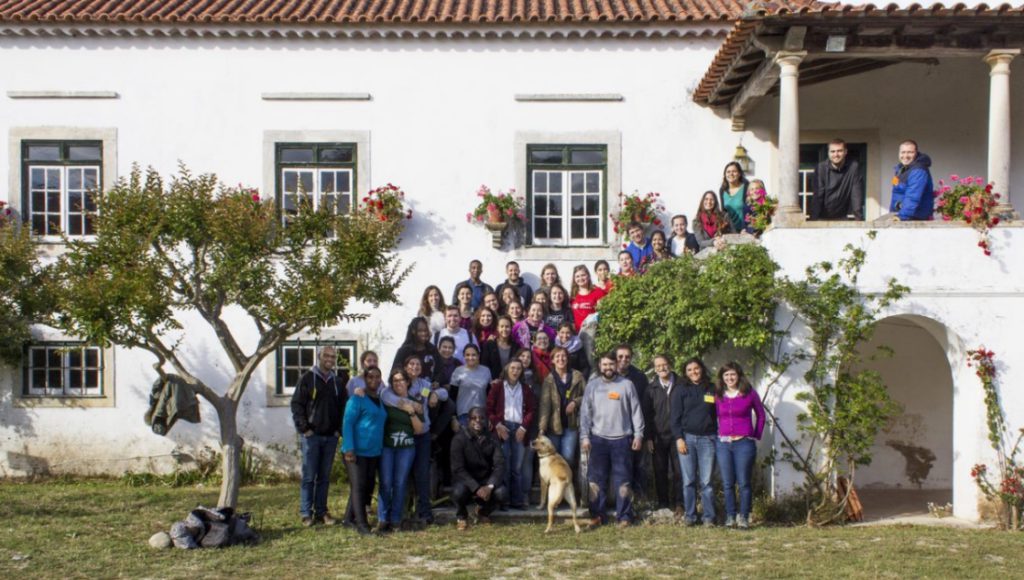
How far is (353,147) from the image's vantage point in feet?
46.3

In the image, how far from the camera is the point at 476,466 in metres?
10.6

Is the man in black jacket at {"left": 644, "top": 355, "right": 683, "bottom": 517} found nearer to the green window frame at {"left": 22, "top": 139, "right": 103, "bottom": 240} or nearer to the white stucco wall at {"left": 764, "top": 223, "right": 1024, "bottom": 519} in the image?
the white stucco wall at {"left": 764, "top": 223, "right": 1024, "bottom": 519}

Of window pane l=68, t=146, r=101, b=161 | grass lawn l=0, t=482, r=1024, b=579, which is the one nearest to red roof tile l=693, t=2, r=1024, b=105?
grass lawn l=0, t=482, r=1024, b=579

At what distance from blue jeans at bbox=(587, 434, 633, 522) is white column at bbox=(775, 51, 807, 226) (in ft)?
9.96

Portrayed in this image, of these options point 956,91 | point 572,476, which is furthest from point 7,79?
point 956,91

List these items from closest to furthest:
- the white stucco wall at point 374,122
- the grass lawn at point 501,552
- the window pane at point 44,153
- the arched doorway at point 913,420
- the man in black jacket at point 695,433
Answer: the grass lawn at point 501,552, the man in black jacket at point 695,433, the arched doorway at point 913,420, the white stucco wall at point 374,122, the window pane at point 44,153

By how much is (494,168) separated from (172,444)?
5693mm

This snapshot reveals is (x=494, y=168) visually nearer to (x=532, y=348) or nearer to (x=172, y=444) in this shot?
(x=532, y=348)

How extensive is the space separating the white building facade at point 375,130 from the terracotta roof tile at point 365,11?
4.7 inches

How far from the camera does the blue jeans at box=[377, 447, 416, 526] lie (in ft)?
33.9

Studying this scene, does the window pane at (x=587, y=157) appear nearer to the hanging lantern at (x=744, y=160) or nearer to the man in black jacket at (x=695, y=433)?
the hanging lantern at (x=744, y=160)

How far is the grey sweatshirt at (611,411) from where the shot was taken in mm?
10641

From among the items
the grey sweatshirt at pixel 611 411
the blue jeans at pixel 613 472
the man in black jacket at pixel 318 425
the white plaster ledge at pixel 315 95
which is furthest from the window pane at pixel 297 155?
the blue jeans at pixel 613 472

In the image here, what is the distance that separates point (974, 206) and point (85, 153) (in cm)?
1121
